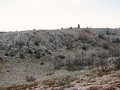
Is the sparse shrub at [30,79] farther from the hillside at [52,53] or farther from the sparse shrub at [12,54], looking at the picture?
the sparse shrub at [12,54]

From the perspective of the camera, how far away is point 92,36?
72062 mm

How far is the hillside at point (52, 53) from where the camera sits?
4392cm

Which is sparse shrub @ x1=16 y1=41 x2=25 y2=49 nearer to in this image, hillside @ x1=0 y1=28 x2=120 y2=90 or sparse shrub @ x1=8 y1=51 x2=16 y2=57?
hillside @ x1=0 y1=28 x2=120 y2=90

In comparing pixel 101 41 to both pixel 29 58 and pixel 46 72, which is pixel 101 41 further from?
pixel 46 72

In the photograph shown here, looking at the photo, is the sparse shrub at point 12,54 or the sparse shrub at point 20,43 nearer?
the sparse shrub at point 12,54

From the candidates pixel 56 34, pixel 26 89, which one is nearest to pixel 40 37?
pixel 56 34

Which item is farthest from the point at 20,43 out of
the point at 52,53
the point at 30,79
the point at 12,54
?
the point at 30,79

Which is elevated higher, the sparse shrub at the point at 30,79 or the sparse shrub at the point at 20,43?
the sparse shrub at the point at 20,43

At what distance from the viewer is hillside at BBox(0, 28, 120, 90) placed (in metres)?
43.9

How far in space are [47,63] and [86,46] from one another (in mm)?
15118

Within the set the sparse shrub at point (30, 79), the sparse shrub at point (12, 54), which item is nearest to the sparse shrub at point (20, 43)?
the sparse shrub at point (12, 54)

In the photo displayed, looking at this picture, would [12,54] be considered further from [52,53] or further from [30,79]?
[30,79]

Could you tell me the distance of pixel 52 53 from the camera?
56.8m

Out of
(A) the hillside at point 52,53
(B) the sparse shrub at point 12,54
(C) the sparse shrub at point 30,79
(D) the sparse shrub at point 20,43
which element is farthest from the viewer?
(D) the sparse shrub at point 20,43
